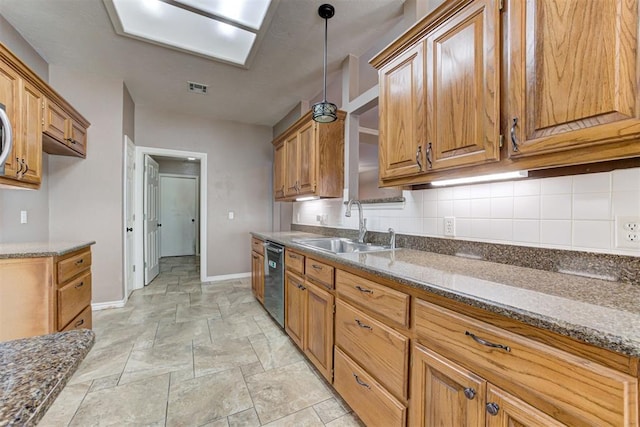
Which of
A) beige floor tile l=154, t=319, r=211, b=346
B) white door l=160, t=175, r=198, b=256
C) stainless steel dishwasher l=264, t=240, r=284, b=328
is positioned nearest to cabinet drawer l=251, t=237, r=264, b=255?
stainless steel dishwasher l=264, t=240, r=284, b=328

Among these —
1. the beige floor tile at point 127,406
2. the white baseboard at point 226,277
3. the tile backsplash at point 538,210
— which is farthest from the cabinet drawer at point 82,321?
the tile backsplash at point 538,210

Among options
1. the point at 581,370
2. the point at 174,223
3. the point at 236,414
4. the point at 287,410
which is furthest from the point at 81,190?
the point at 581,370

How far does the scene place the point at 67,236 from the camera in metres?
2.99

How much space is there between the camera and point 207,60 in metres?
2.69

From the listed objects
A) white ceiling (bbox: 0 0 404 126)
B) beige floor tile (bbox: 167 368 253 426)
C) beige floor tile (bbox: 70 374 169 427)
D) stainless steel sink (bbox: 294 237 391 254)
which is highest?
white ceiling (bbox: 0 0 404 126)

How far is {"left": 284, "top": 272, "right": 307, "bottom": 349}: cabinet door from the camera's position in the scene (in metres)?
2.07

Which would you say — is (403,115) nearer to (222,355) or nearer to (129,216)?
(222,355)

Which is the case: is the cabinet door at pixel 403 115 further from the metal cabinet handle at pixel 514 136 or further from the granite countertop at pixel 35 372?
the granite countertop at pixel 35 372

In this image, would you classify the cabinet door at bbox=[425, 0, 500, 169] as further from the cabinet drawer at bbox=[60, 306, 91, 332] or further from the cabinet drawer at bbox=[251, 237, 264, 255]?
the cabinet drawer at bbox=[60, 306, 91, 332]

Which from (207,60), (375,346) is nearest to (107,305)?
(207,60)

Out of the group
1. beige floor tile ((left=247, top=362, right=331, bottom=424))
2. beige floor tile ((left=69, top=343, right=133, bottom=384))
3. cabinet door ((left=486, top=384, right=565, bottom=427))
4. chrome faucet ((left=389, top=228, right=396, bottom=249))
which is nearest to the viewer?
cabinet door ((left=486, top=384, right=565, bottom=427))

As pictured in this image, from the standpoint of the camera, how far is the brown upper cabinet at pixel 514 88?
2.71ft

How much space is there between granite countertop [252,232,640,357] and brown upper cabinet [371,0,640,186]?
454 mm

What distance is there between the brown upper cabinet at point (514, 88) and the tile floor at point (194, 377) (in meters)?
1.53
